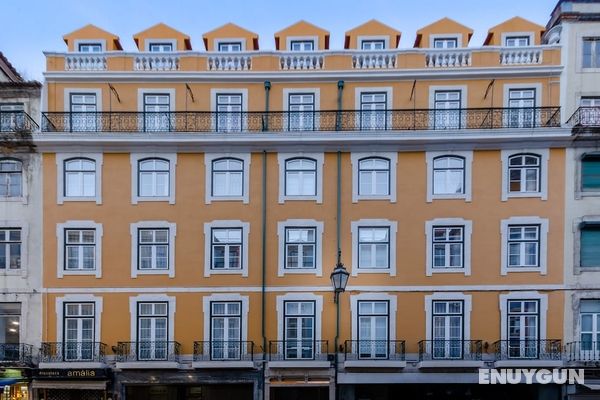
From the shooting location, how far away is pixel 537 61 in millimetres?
16828

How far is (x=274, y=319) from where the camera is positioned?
54.0 ft

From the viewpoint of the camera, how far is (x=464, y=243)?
1638cm

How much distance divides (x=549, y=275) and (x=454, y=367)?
4.92 meters

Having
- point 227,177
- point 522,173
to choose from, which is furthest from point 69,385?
point 522,173

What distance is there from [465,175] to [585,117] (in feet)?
16.0

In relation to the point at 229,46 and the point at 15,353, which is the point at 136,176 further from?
the point at 15,353

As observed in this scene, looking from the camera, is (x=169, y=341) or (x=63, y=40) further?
(x=63, y=40)

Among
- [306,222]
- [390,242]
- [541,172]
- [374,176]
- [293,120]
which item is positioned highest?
[293,120]

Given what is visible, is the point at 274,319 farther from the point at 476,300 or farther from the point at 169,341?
the point at 476,300

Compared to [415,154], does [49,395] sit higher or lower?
lower

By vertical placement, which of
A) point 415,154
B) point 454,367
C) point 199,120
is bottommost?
point 454,367

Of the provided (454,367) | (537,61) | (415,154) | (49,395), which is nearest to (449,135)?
(415,154)

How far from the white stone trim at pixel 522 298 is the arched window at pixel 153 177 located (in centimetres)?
1336

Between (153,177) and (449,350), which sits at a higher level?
(153,177)
